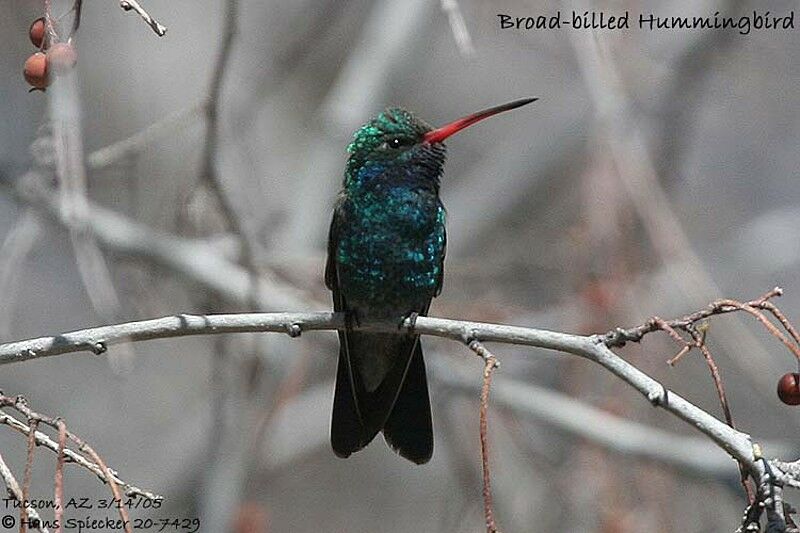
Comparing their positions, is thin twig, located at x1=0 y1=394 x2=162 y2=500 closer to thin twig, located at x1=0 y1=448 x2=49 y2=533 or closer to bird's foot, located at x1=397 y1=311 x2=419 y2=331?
thin twig, located at x1=0 y1=448 x2=49 y2=533

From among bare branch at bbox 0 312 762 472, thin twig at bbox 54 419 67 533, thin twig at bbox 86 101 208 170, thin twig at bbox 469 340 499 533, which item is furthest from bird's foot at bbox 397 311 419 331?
thin twig at bbox 54 419 67 533

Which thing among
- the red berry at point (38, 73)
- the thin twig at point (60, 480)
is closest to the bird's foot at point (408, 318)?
the red berry at point (38, 73)

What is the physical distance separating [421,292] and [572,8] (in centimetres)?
165

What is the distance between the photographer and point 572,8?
515 centimetres

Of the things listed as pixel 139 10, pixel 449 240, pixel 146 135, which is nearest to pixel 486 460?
pixel 139 10

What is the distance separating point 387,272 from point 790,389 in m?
1.75

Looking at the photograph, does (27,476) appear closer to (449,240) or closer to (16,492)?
(16,492)

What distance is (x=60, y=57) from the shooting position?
245cm

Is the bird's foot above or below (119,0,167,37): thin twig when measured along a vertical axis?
above

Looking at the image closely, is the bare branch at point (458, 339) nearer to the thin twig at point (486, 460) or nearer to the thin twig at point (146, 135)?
the thin twig at point (486, 460)

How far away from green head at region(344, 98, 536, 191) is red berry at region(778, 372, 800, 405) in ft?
6.04

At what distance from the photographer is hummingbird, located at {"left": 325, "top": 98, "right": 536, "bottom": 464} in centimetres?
418

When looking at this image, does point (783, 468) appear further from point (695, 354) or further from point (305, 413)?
point (695, 354)

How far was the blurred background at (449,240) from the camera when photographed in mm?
5578
